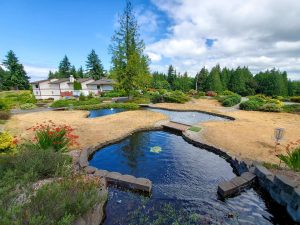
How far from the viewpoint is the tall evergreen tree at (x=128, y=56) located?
2511cm

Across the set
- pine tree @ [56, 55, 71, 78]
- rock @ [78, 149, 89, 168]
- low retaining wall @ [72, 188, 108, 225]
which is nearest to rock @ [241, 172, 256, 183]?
low retaining wall @ [72, 188, 108, 225]

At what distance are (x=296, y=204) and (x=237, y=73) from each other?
149ft

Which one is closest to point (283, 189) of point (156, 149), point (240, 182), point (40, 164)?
point (240, 182)

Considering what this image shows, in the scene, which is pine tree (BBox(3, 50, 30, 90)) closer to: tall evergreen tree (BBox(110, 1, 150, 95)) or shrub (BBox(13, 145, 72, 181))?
tall evergreen tree (BBox(110, 1, 150, 95))

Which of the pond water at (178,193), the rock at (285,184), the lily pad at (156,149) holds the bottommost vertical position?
the pond water at (178,193)

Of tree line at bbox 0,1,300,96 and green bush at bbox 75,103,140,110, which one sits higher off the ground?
tree line at bbox 0,1,300,96

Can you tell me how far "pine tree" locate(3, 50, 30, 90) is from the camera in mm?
46128

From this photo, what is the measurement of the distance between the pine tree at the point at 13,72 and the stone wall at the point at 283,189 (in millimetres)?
58639

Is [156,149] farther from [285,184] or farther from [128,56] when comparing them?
[128,56]

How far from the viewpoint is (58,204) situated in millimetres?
3113

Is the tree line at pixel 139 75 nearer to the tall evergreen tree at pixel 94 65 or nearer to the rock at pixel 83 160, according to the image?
the tall evergreen tree at pixel 94 65

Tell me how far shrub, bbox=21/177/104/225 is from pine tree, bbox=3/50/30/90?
185 feet

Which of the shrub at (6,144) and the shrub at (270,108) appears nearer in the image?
the shrub at (6,144)

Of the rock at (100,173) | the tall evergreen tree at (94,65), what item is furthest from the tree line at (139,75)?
the rock at (100,173)
